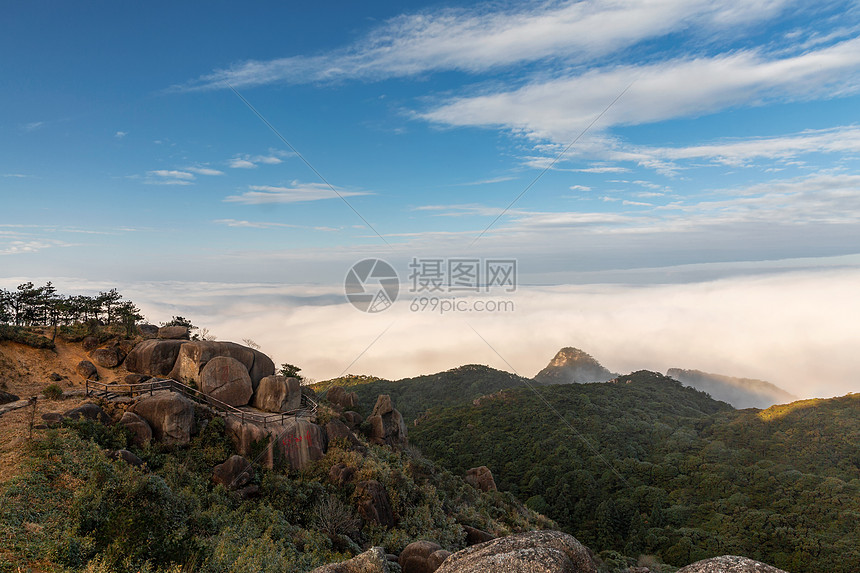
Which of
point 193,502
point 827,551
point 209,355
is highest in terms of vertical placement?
point 209,355

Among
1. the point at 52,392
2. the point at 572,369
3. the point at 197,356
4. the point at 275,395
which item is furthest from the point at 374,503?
the point at 572,369

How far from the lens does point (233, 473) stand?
22.7m

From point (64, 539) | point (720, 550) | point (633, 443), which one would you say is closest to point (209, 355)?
point (64, 539)

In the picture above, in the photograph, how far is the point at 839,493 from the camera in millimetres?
40594

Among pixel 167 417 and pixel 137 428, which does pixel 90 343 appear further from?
pixel 137 428

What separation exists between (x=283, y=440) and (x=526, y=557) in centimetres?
2081

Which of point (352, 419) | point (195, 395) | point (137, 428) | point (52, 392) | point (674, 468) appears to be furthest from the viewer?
point (674, 468)

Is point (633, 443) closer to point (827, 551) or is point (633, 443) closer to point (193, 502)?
point (827, 551)

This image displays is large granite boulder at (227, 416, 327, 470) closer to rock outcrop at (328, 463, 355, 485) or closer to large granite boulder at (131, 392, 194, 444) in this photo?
rock outcrop at (328, 463, 355, 485)

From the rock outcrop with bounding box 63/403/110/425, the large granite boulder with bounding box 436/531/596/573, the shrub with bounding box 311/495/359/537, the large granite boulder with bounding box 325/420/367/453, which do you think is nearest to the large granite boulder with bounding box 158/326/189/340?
the rock outcrop with bounding box 63/403/110/425

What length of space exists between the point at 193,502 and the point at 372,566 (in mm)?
10740

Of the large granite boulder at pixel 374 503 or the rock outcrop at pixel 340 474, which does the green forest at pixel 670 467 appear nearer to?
the large granite boulder at pixel 374 503

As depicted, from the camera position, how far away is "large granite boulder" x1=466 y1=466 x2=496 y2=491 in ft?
140

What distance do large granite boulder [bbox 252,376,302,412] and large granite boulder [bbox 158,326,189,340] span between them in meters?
8.33
